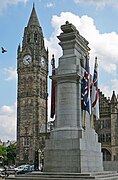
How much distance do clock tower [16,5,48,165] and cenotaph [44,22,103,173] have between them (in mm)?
67094

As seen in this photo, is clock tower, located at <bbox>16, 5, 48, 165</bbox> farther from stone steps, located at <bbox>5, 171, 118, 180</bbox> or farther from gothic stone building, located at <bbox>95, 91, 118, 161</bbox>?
stone steps, located at <bbox>5, 171, 118, 180</bbox>

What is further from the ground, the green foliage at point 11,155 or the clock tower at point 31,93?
the clock tower at point 31,93

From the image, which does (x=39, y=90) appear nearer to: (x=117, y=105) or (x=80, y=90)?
(x=117, y=105)

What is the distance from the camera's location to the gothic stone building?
74.6 meters

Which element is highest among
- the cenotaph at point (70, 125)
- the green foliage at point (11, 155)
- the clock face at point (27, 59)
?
the clock face at point (27, 59)

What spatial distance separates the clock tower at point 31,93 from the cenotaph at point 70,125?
67.1 meters

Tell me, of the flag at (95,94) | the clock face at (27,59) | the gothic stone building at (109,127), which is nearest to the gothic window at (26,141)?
the clock face at (27,59)

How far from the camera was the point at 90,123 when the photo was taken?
24172 mm

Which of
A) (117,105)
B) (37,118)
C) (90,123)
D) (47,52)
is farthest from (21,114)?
(90,123)

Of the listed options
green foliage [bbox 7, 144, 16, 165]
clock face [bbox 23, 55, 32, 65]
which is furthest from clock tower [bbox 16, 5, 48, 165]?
green foliage [bbox 7, 144, 16, 165]

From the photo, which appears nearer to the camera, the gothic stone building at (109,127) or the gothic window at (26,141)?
the gothic stone building at (109,127)

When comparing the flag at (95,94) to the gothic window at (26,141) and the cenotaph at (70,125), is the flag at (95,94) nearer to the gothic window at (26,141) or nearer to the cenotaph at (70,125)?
the cenotaph at (70,125)

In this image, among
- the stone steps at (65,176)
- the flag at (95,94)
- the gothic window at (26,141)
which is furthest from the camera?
the gothic window at (26,141)

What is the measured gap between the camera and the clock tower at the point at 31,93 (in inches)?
3585
